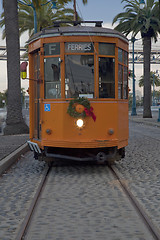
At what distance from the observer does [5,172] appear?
29.7 ft

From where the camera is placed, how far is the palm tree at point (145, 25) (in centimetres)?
3434

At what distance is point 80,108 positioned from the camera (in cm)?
850

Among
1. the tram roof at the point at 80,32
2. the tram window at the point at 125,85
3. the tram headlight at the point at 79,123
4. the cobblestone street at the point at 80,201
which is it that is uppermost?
the tram roof at the point at 80,32

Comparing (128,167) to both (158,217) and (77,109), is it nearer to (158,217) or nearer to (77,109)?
(77,109)

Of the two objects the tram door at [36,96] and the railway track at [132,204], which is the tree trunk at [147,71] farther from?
the railway track at [132,204]

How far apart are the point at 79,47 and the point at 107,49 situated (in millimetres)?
655

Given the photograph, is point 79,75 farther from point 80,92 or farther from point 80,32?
point 80,32

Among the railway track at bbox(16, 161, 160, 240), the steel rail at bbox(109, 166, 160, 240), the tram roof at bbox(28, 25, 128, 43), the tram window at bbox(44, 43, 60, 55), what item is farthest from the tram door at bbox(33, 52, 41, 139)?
the steel rail at bbox(109, 166, 160, 240)

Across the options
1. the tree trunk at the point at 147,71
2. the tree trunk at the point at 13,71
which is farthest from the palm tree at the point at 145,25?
the tree trunk at the point at 13,71

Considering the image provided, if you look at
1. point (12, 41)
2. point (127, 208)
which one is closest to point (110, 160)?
point (127, 208)

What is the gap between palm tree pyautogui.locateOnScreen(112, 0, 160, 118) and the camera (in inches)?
1352

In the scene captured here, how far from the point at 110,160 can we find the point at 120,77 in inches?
76.8

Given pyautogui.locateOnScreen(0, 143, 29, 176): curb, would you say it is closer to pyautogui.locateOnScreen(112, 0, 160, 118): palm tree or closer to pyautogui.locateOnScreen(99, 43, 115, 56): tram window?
pyautogui.locateOnScreen(99, 43, 115, 56): tram window

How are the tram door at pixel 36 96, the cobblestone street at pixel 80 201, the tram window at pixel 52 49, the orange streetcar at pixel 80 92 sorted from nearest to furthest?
1. the cobblestone street at pixel 80 201
2. the orange streetcar at pixel 80 92
3. the tram window at pixel 52 49
4. the tram door at pixel 36 96
